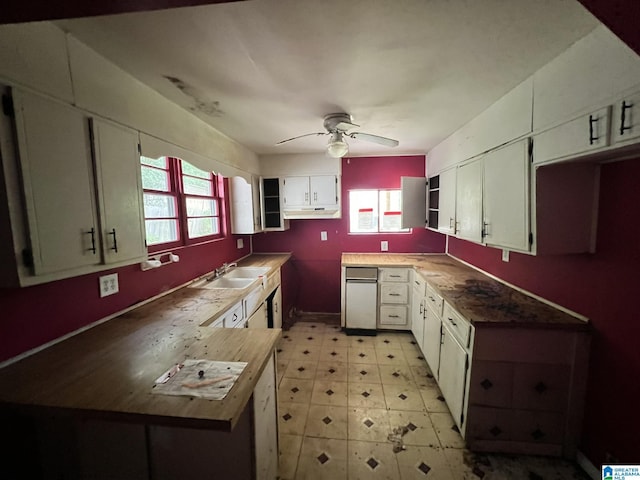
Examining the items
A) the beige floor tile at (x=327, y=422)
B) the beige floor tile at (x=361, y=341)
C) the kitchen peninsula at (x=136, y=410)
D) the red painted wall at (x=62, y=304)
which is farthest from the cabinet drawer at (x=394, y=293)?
the red painted wall at (x=62, y=304)

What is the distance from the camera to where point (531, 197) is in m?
1.62

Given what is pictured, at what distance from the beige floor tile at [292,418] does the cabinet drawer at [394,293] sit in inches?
66.9

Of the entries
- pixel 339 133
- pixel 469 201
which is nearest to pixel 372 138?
pixel 339 133

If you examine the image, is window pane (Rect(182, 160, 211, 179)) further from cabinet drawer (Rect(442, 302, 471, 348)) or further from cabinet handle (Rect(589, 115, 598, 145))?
cabinet handle (Rect(589, 115, 598, 145))

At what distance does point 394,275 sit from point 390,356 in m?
0.98

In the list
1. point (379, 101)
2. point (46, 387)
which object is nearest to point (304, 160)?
point (379, 101)

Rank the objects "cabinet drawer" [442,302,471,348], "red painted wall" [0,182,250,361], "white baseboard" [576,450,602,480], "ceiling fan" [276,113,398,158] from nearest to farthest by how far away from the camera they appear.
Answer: "red painted wall" [0,182,250,361] → "white baseboard" [576,450,602,480] → "cabinet drawer" [442,302,471,348] → "ceiling fan" [276,113,398,158]

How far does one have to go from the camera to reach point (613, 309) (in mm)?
1417

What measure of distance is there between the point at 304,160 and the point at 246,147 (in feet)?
2.65

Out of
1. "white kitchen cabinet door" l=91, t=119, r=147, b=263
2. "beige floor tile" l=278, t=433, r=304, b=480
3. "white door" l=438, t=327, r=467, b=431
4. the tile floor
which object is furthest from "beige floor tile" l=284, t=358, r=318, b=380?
"white kitchen cabinet door" l=91, t=119, r=147, b=263

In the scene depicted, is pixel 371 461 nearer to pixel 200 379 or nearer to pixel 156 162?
pixel 200 379

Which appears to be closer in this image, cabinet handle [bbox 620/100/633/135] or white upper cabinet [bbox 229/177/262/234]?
cabinet handle [bbox 620/100/633/135]

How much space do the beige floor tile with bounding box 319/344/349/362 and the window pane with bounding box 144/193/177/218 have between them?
2.17 metres

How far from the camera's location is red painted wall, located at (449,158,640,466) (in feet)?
4.34
